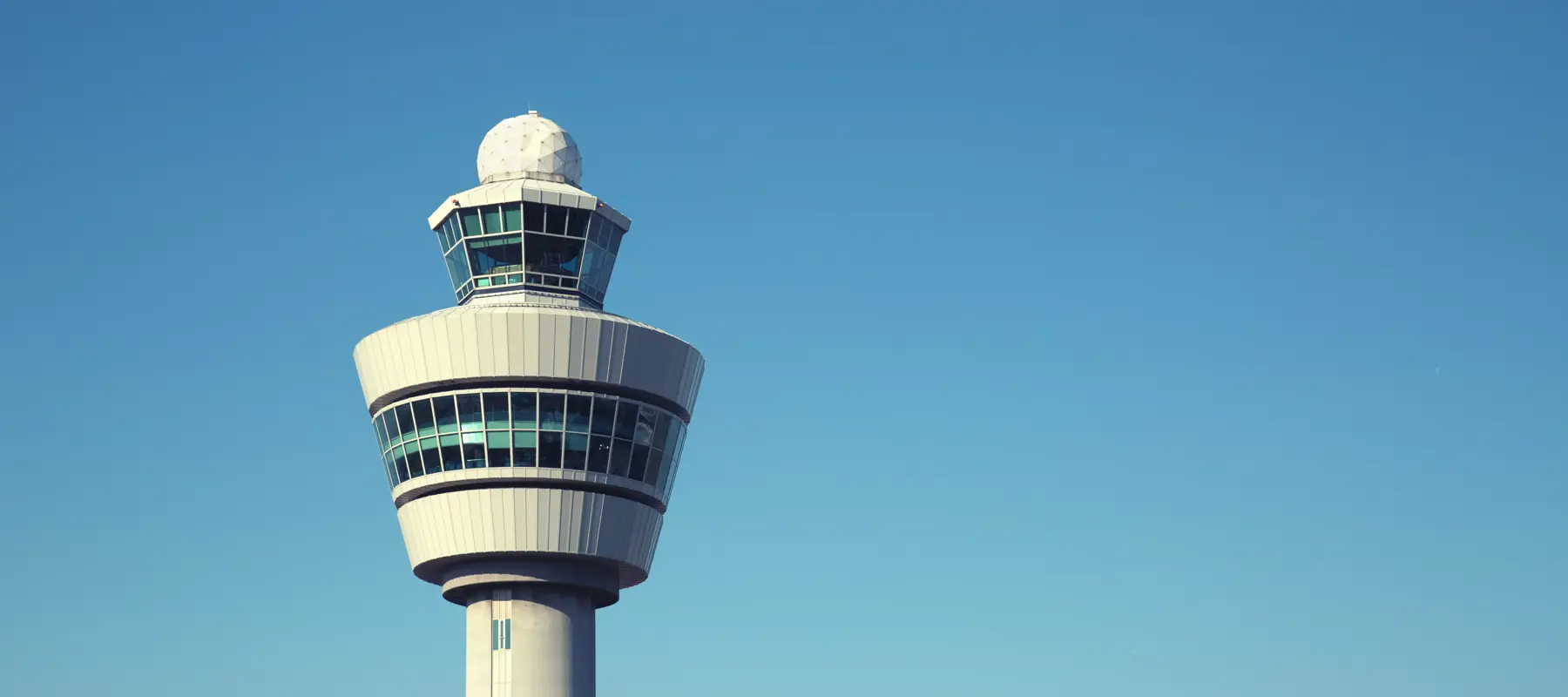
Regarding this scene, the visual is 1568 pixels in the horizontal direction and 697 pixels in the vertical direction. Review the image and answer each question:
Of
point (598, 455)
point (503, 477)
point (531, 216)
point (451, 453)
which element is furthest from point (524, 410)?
point (531, 216)

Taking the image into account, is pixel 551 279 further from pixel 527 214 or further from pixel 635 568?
pixel 635 568

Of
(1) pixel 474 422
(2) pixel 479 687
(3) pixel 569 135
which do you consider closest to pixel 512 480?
(1) pixel 474 422

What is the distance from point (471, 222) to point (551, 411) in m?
9.85

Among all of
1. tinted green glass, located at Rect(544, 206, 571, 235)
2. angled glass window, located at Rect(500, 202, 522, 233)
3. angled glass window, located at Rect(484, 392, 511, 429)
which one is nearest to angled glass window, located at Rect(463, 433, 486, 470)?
angled glass window, located at Rect(484, 392, 511, 429)

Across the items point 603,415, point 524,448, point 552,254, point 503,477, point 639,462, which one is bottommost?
point 503,477

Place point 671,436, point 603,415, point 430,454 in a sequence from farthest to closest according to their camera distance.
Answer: point 671,436
point 603,415
point 430,454

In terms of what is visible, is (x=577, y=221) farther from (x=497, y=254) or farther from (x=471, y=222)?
(x=471, y=222)

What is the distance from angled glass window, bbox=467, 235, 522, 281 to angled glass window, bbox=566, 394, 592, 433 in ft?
23.9

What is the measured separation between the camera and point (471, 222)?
3634 inches

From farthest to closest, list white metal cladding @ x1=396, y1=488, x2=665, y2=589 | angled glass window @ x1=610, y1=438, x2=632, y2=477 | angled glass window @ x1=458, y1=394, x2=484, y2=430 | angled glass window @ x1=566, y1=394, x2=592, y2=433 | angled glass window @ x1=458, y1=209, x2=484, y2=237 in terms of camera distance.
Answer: angled glass window @ x1=458, y1=209, x2=484, y2=237, angled glass window @ x1=610, y1=438, x2=632, y2=477, angled glass window @ x1=566, y1=394, x2=592, y2=433, angled glass window @ x1=458, y1=394, x2=484, y2=430, white metal cladding @ x1=396, y1=488, x2=665, y2=589

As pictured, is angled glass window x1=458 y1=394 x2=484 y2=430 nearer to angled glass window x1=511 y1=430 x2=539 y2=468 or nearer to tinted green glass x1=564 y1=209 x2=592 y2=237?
angled glass window x1=511 y1=430 x2=539 y2=468

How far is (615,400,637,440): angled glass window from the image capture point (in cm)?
8875

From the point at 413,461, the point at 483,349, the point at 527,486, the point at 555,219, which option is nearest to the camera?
the point at 527,486

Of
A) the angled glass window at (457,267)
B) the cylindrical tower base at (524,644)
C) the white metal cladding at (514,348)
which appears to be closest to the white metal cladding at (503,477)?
the white metal cladding at (514,348)
